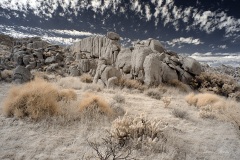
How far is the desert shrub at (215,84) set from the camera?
17.4m

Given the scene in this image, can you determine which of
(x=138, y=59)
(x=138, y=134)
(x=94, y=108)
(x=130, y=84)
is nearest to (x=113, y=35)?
(x=138, y=59)

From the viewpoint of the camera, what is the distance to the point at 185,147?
5.42 m

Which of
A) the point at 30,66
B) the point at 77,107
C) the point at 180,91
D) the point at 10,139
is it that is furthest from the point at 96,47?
the point at 10,139

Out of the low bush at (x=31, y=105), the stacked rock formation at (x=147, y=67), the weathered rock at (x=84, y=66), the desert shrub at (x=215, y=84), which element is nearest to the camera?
the low bush at (x=31, y=105)

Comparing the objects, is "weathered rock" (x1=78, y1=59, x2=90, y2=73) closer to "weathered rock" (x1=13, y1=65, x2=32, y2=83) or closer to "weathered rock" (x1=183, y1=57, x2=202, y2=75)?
"weathered rock" (x1=13, y1=65, x2=32, y2=83)

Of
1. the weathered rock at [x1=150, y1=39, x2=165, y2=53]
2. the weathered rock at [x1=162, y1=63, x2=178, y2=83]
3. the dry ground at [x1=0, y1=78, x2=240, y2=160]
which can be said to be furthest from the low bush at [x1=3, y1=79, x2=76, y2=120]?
the weathered rock at [x1=150, y1=39, x2=165, y2=53]

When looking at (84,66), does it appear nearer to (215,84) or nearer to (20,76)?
(20,76)

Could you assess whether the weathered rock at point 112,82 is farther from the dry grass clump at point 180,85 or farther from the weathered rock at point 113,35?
the weathered rock at point 113,35

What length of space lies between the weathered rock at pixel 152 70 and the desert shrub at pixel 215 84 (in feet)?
13.5

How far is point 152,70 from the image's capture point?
1634 cm

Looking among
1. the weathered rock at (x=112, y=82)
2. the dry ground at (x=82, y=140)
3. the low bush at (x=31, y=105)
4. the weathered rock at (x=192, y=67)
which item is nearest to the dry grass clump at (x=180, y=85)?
the weathered rock at (x=192, y=67)

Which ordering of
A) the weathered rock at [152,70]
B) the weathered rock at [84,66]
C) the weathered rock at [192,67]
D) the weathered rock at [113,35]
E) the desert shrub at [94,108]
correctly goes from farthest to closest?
the weathered rock at [113,35] < the weathered rock at [84,66] < the weathered rock at [192,67] < the weathered rock at [152,70] < the desert shrub at [94,108]

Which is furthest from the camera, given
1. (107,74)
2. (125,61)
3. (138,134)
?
(125,61)

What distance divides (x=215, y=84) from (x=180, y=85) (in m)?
3.59
